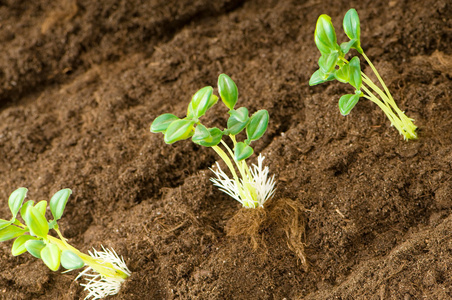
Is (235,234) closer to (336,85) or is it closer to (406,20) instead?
(336,85)

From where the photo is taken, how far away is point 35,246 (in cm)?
133

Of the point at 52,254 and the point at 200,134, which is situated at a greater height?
the point at 200,134

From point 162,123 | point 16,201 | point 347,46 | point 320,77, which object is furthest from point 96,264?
point 347,46

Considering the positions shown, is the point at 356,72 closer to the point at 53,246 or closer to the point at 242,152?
the point at 242,152

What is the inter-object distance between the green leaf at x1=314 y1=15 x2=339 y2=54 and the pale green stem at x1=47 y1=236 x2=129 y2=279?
95 centimetres

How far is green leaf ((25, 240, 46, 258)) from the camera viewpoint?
1318 mm

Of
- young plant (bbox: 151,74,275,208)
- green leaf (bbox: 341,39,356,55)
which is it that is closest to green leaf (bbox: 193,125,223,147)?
young plant (bbox: 151,74,275,208)

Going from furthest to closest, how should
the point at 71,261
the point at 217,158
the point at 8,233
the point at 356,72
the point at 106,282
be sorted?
the point at 217,158 < the point at 106,282 < the point at 356,72 < the point at 8,233 < the point at 71,261

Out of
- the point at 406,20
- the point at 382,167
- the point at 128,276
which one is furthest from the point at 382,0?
the point at 128,276

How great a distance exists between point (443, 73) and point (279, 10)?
0.88 meters

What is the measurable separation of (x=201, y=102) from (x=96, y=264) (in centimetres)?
59

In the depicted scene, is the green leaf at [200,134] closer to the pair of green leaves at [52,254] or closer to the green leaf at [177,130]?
the green leaf at [177,130]

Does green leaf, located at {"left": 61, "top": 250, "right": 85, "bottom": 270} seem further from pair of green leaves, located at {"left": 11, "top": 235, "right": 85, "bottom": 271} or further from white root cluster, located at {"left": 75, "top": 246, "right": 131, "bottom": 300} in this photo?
white root cluster, located at {"left": 75, "top": 246, "right": 131, "bottom": 300}

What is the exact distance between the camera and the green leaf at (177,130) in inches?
51.8
